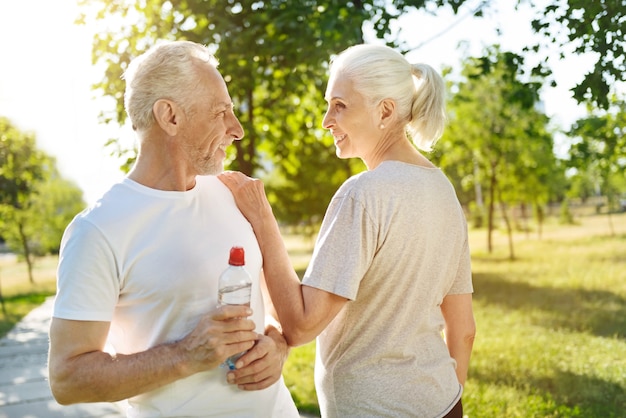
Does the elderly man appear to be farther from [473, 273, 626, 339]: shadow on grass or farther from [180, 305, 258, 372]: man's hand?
[473, 273, 626, 339]: shadow on grass

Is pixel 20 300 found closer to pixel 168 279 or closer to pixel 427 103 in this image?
pixel 168 279

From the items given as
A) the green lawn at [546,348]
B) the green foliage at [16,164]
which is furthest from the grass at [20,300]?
the green lawn at [546,348]

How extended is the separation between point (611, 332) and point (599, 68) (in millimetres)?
7195

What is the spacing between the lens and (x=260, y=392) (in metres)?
2.36

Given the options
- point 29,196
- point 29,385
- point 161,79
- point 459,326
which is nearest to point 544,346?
point 29,385

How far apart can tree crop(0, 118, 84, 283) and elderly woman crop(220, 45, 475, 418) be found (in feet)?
62.4

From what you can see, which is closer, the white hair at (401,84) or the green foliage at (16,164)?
the white hair at (401,84)

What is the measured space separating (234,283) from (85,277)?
0.45m

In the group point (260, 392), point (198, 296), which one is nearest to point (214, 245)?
point (198, 296)

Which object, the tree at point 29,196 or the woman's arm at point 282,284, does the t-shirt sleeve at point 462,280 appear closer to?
the woman's arm at point 282,284

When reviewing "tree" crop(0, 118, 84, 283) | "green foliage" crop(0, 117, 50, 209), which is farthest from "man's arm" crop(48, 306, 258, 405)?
"green foliage" crop(0, 117, 50, 209)

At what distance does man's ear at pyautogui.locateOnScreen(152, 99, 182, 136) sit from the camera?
92.0 inches

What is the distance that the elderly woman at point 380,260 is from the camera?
7.25 feet

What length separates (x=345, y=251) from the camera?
2.19 metres
